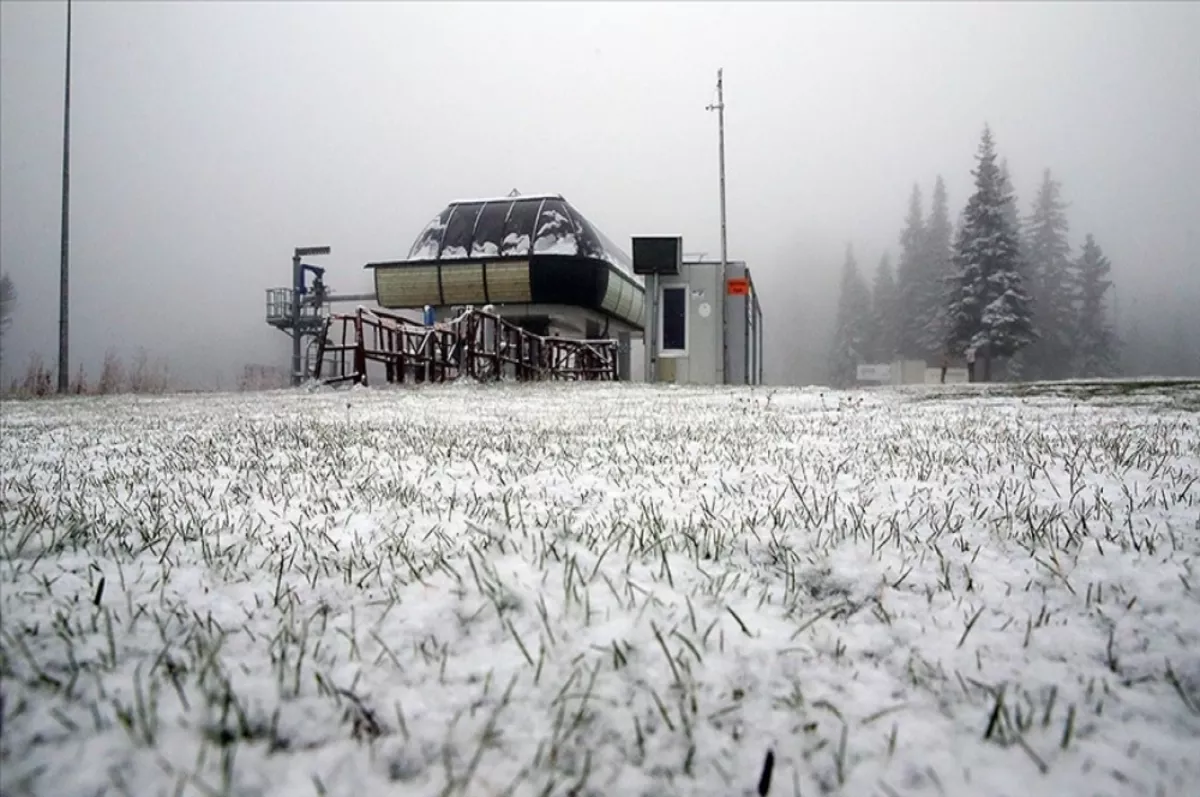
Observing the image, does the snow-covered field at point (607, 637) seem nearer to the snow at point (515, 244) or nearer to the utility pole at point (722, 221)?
the utility pole at point (722, 221)

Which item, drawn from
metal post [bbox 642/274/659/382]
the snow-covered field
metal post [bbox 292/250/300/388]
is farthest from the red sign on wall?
metal post [bbox 292/250/300/388]

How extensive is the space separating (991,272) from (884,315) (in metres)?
31.6

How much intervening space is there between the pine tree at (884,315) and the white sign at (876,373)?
3982 millimetres

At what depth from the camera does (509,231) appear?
35.8m

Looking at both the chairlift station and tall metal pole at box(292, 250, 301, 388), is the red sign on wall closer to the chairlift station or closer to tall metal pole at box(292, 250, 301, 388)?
the chairlift station

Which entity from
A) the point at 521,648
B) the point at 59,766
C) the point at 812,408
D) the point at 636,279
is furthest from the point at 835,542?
the point at 636,279

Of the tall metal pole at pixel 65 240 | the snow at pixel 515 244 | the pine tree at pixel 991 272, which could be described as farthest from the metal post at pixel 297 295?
the pine tree at pixel 991 272

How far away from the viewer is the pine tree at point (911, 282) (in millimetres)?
48628

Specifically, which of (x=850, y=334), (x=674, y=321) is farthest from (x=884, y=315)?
(x=674, y=321)

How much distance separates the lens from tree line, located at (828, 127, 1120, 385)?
14.8 meters

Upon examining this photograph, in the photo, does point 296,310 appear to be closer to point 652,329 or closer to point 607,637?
point 652,329

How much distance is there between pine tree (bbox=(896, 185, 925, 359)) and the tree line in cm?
12

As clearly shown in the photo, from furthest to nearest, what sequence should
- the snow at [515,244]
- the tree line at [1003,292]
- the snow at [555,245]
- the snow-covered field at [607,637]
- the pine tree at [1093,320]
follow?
the snow at [515,244], the snow at [555,245], the tree line at [1003,292], the pine tree at [1093,320], the snow-covered field at [607,637]

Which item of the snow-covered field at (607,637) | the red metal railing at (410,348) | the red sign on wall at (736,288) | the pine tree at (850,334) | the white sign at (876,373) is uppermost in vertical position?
the pine tree at (850,334)
